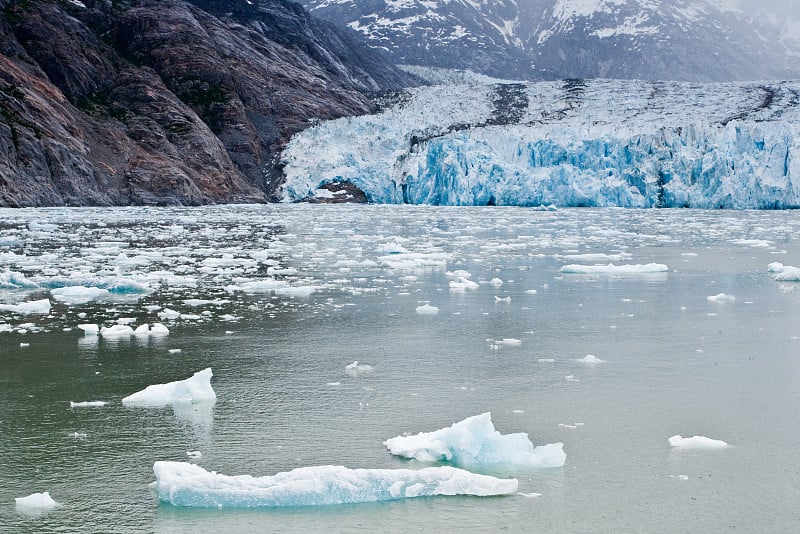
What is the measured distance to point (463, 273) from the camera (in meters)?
14.7

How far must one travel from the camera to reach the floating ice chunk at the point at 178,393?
622 centimetres

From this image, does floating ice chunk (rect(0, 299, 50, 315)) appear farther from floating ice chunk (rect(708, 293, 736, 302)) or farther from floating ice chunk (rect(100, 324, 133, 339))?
floating ice chunk (rect(708, 293, 736, 302))

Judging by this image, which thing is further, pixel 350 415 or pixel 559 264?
pixel 559 264

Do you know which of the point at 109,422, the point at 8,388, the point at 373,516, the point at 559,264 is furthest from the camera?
the point at 559,264

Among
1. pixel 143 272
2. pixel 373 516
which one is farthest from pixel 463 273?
pixel 373 516

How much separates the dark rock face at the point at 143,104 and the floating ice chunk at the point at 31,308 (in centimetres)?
3103

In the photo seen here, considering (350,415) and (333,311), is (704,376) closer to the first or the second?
(350,415)

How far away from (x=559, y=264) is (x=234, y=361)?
10.1 m

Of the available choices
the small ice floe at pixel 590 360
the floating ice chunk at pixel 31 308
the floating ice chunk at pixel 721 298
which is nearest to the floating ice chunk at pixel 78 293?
the floating ice chunk at pixel 31 308

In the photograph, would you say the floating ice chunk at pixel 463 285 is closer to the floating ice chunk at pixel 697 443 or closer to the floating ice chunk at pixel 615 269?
the floating ice chunk at pixel 615 269

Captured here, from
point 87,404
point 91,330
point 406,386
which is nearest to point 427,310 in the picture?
point 406,386

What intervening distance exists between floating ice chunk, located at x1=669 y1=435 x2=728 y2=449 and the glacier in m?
37.5

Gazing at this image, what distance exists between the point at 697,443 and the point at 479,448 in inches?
58.1

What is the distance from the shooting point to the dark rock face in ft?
138
